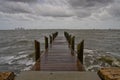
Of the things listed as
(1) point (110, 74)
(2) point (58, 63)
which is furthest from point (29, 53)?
(1) point (110, 74)

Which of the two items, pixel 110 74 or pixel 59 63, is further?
pixel 59 63

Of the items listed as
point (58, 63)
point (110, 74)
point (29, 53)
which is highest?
point (110, 74)

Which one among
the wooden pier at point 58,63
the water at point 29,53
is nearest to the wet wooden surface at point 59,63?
the wooden pier at point 58,63

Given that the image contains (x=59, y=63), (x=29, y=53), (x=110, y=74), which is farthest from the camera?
(x=29, y=53)

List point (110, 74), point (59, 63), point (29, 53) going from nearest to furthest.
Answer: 1. point (110, 74)
2. point (59, 63)
3. point (29, 53)

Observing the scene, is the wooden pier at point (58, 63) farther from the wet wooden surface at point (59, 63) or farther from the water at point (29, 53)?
the water at point (29, 53)

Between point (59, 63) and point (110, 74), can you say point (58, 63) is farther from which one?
point (110, 74)

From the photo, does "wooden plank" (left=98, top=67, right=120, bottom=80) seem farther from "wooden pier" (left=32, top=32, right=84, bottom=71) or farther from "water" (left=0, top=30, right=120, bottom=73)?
"water" (left=0, top=30, right=120, bottom=73)

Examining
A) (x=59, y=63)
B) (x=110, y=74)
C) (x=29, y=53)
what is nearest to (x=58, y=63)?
(x=59, y=63)

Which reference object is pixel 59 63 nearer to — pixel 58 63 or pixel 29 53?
pixel 58 63

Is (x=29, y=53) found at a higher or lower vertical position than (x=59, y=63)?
lower

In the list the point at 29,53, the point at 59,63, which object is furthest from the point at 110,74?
the point at 29,53

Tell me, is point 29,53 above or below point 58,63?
below

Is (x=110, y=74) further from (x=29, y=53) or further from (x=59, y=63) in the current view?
(x=29, y=53)
